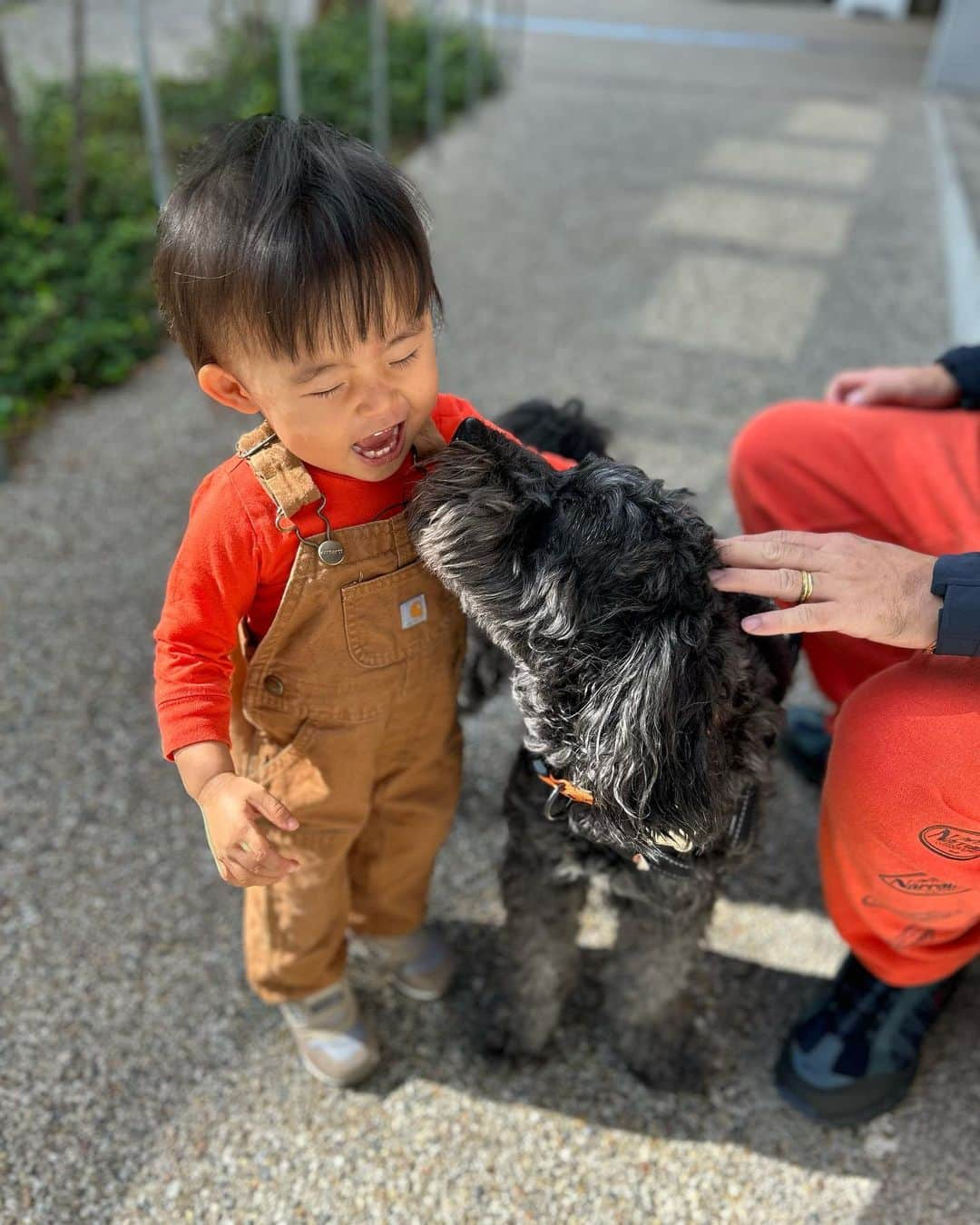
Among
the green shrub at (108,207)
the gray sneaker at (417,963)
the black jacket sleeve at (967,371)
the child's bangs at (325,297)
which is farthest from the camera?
the green shrub at (108,207)

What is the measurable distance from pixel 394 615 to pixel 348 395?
362mm

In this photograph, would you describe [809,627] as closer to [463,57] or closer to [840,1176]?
[840,1176]

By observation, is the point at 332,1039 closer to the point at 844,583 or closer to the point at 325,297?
the point at 844,583

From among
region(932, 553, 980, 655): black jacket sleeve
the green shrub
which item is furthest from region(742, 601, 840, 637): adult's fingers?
the green shrub

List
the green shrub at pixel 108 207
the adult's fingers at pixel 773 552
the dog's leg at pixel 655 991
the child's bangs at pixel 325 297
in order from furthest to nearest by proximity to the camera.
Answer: the green shrub at pixel 108 207 < the dog's leg at pixel 655 991 < the adult's fingers at pixel 773 552 < the child's bangs at pixel 325 297

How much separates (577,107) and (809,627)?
24.8ft

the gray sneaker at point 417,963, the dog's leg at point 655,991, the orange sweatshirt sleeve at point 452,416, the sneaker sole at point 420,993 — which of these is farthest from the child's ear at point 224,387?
the sneaker sole at point 420,993

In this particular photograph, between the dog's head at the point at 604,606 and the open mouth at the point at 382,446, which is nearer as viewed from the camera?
the dog's head at the point at 604,606

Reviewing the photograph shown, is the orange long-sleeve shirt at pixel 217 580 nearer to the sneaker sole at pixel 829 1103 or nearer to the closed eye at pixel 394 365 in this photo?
the closed eye at pixel 394 365

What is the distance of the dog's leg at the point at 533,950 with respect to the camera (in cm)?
178

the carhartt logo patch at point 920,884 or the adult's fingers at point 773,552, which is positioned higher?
the adult's fingers at point 773,552

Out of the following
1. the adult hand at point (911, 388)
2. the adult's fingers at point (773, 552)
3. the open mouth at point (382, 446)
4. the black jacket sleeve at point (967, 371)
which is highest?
the open mouth at point (382, 446)

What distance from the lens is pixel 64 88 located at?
5570 mm

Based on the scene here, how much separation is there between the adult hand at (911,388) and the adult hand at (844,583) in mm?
905
